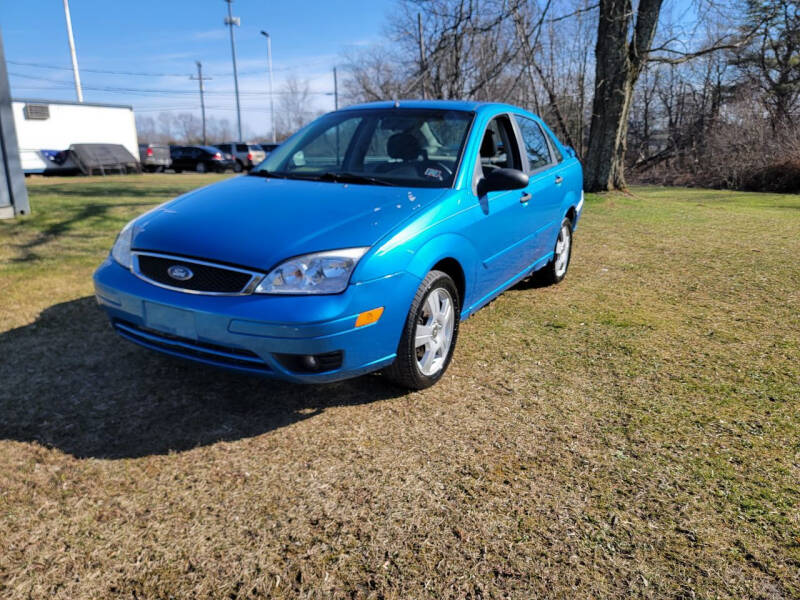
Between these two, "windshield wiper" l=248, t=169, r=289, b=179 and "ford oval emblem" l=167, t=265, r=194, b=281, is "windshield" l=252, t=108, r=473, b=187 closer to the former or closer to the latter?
"windshield wiper" l=248, t=169, r=289, b=179

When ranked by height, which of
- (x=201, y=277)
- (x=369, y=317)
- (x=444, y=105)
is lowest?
(x=369, y=317)

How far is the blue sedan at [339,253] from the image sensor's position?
8.77ft

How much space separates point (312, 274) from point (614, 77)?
39.8 feet

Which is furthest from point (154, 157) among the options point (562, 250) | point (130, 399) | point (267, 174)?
point (130, 399)

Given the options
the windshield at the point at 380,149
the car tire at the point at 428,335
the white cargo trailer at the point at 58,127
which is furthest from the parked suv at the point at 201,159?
the car tire at the point at 428,335

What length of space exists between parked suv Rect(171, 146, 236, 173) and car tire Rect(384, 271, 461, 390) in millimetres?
29735

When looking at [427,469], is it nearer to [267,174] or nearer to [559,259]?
[267,174]

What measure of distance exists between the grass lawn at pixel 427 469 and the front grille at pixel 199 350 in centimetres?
37

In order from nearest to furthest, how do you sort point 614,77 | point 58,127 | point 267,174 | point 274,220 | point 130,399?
point 274,220
point 130,399
point 267,174
point 614,77
point 58,127

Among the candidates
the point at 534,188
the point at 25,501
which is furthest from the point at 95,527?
the point at 534,188

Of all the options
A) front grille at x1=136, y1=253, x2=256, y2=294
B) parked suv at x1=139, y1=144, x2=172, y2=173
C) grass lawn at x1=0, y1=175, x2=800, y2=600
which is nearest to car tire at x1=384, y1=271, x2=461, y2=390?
grass lawn at x1=0, y1=175, x2=800, y2=600

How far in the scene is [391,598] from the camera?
1.88m

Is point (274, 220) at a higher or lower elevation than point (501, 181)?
lower

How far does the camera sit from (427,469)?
2.58m
